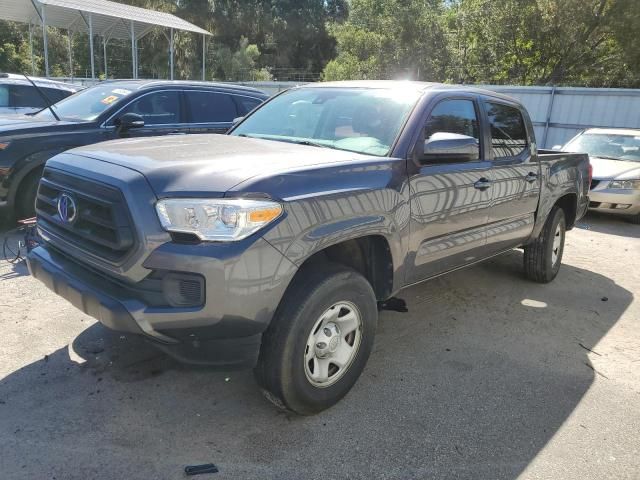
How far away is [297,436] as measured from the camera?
9.09 feet

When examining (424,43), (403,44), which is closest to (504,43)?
(424,43)

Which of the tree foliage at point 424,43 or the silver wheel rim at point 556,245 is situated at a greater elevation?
the tree foliage at point 424,43

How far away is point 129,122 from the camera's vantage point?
601cm

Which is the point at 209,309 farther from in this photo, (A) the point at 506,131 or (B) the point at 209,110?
(B) the point at 209,110

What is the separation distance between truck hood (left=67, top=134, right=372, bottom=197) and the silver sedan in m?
7.46

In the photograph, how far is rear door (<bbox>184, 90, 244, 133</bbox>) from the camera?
23.4ft

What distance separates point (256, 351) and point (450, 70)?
2873 centimetres

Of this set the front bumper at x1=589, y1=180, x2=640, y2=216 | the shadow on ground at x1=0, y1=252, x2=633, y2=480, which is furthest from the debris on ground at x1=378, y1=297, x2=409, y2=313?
the front bumper at x1=589, y1=180, x2=640, y2=216

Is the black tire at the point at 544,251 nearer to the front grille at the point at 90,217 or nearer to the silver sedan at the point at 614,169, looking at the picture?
the silver sedan at the point at 614,169

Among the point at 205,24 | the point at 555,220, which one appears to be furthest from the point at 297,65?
the point at 555,220

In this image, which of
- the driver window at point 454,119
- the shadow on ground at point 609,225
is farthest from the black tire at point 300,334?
the shadow on ground at point 609,225

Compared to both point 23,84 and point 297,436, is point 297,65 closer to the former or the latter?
point 23,84

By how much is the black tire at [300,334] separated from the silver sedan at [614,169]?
7.67 meters

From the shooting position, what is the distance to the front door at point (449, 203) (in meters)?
3.41
